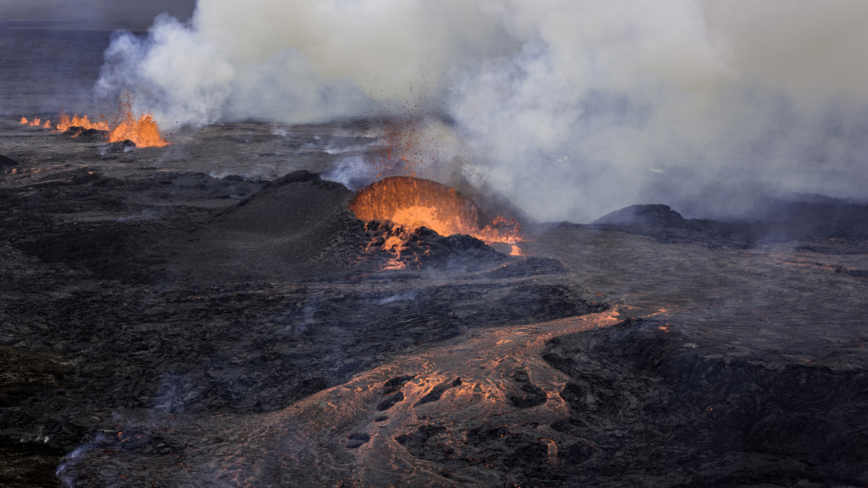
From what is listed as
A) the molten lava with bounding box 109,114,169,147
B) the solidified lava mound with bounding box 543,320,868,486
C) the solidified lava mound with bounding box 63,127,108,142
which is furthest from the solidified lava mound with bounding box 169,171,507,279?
the solidified lava mound with bounding box 63,127,108,142

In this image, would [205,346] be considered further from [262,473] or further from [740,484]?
[740,484]

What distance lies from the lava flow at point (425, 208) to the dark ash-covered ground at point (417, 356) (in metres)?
1.02

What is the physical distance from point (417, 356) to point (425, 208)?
29.3 feet

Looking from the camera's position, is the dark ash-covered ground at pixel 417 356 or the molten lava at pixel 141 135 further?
the molten lava at pixel 141 135

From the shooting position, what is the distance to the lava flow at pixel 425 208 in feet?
60.2

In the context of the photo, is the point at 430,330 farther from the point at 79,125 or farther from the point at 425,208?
the point at 79,125

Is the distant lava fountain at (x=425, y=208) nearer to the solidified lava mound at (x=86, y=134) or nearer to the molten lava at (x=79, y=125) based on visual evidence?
the solidified lava mound at (x=86, y=134)

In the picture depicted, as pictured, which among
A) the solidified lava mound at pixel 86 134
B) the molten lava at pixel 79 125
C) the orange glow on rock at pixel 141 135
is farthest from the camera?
the molten lava at pixel 79 125

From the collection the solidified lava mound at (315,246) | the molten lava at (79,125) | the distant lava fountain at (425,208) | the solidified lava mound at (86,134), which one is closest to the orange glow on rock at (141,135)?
the solidified lava mound at (86,134)

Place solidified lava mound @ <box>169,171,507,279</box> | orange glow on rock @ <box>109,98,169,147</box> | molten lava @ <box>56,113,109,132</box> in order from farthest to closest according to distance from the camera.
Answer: molten lava @ <box>56,113,109,132</box>
orange glow on rock @ <box>109,98,169,147</box>
solidified lava mound @ <box>169,171,507,279</box>

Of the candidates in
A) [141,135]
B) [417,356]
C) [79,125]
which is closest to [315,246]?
[417,356]

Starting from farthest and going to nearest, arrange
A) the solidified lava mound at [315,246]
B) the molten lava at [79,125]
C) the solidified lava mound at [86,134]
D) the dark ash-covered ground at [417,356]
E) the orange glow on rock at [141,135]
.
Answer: the molten lava at [79,125] → the solidified lava mound at [86,134] → the orange glow on rock at [141,135] → the solidified lava mound at [315,246] → the dark ash-covered ground at [417,356]

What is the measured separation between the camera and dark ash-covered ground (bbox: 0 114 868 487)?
7230mm

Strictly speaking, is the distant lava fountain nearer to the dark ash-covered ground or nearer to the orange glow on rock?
the dark ash-covered ground
